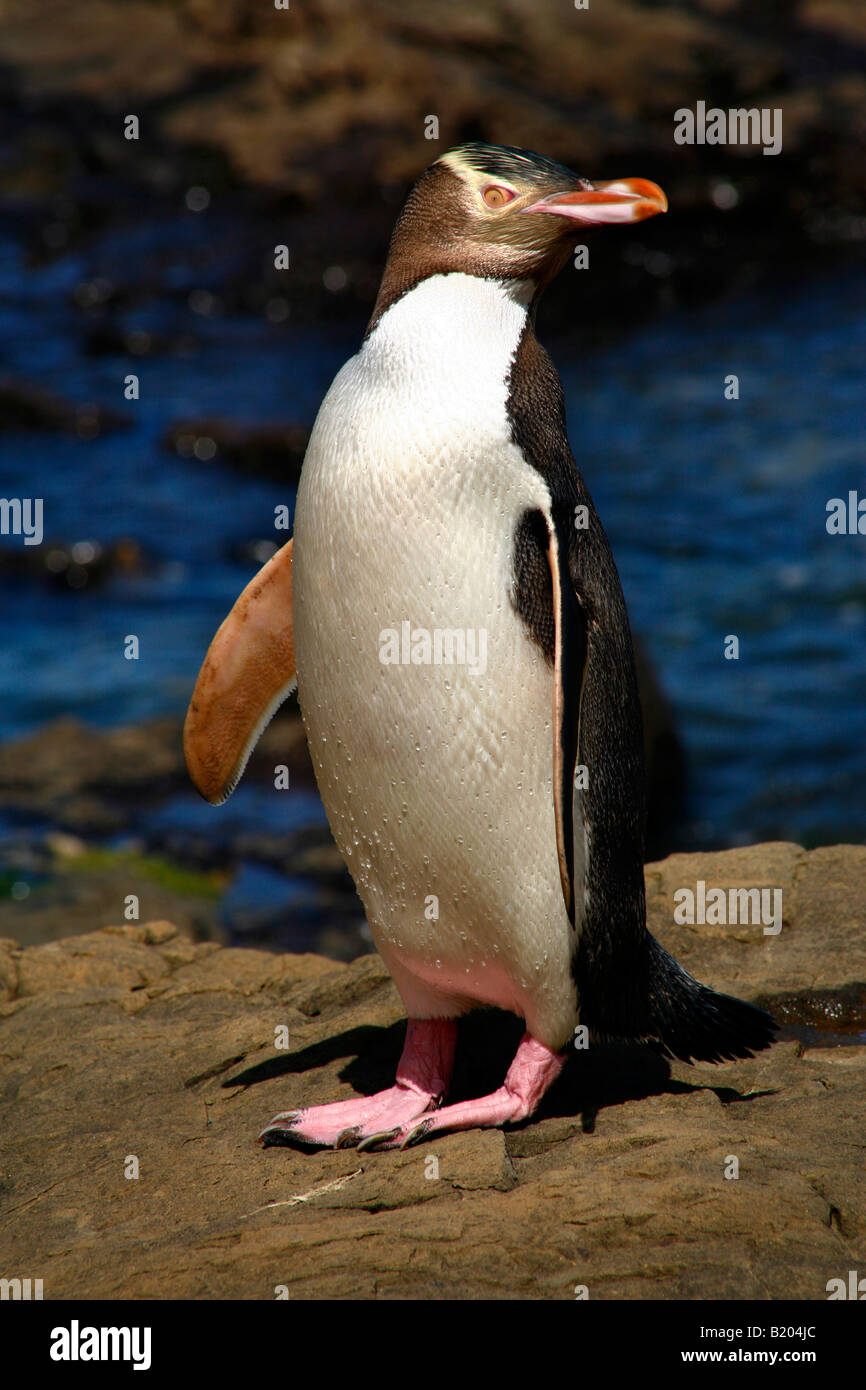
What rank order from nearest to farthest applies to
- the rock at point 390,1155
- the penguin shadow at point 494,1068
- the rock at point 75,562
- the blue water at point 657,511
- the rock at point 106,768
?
the rock at point 390,1155, the penguin shadow at point 494,1068, the rock at point 106,768, the blue water at point 657,511, the rock at point 75,562

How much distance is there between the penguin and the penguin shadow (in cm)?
16

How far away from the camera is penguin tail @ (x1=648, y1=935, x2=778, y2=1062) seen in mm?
3572

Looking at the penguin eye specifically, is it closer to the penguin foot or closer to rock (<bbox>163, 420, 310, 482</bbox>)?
the penguin foot

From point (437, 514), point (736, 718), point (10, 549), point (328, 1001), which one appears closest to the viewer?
point (437, 514)

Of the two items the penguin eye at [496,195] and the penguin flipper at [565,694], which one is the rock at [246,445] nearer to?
the penguin eye at [496,195]

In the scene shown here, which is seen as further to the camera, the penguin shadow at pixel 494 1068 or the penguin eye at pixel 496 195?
the penguin shadow at pixel 494 1068

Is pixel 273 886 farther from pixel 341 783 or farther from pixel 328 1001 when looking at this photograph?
pixel 341 783

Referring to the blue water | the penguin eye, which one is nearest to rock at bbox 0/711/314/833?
the blue water

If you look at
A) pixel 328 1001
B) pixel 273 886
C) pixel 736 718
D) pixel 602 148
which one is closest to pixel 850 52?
pixel 602 148

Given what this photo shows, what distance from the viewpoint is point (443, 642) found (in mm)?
3193

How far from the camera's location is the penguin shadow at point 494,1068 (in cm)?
356

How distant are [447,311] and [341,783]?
106cm

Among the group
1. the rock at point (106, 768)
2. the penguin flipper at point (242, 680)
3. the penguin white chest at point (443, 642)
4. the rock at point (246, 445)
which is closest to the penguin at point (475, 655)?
the penguin white chest at point (443, 642)

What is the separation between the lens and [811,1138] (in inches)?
128
